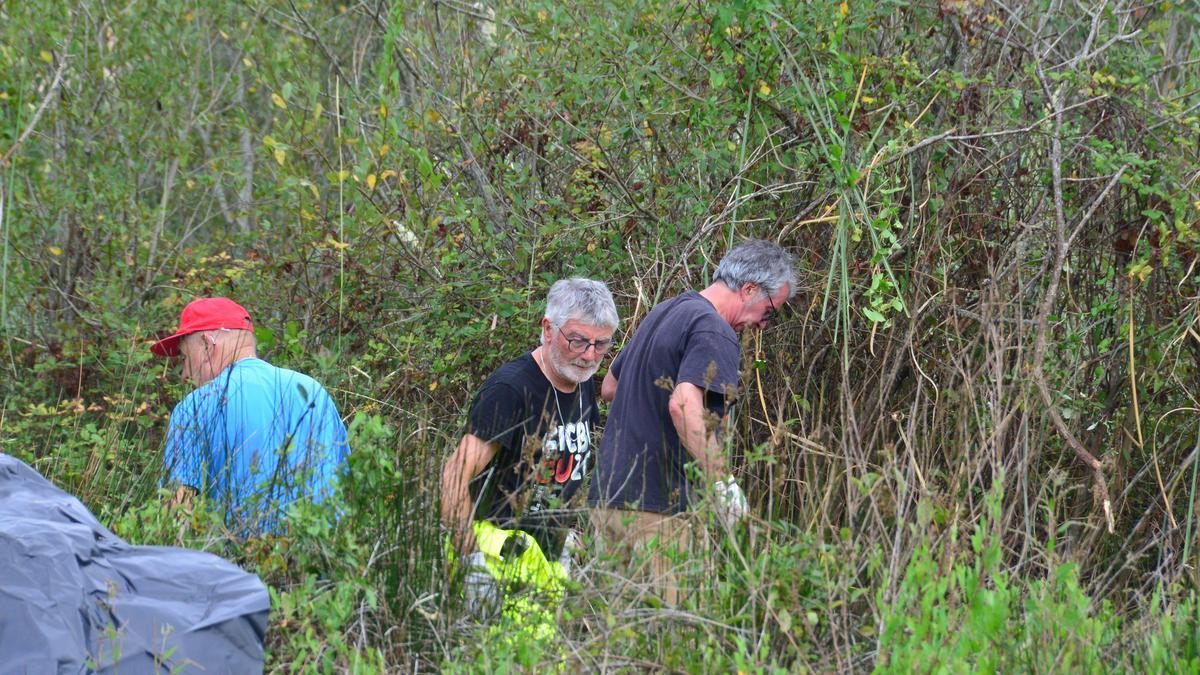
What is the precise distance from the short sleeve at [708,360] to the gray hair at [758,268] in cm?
36

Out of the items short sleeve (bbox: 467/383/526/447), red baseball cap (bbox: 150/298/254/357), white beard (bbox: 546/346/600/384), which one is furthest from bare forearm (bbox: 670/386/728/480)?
red baseball cap (bbox: 150/298/254/357)

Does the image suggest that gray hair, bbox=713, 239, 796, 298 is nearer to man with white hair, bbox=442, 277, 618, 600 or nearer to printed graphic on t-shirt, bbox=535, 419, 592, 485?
man with white hair, bbox=442, 277, 618, 600

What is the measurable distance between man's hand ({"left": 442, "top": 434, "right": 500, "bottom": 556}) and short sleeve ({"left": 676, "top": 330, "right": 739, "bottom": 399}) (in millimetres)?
666

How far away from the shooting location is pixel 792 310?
5805mm

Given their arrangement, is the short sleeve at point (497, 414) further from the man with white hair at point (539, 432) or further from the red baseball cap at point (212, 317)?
the red baseball cap at point (212, 317)

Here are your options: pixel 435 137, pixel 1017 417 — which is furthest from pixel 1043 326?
pixel 435 137

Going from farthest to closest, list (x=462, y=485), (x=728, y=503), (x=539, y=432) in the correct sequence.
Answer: (x=539, y=432) < (x=462, y=485) < (x=728, y=503)

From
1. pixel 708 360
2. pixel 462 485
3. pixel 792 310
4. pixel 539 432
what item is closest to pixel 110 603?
pixel 462 485

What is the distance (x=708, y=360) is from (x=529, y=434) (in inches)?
24.6

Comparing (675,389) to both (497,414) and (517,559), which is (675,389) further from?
(517,559)

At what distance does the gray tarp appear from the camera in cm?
318

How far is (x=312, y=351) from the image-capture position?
714 cm

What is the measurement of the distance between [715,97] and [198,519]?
110 inches

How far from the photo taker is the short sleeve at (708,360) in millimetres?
4324
